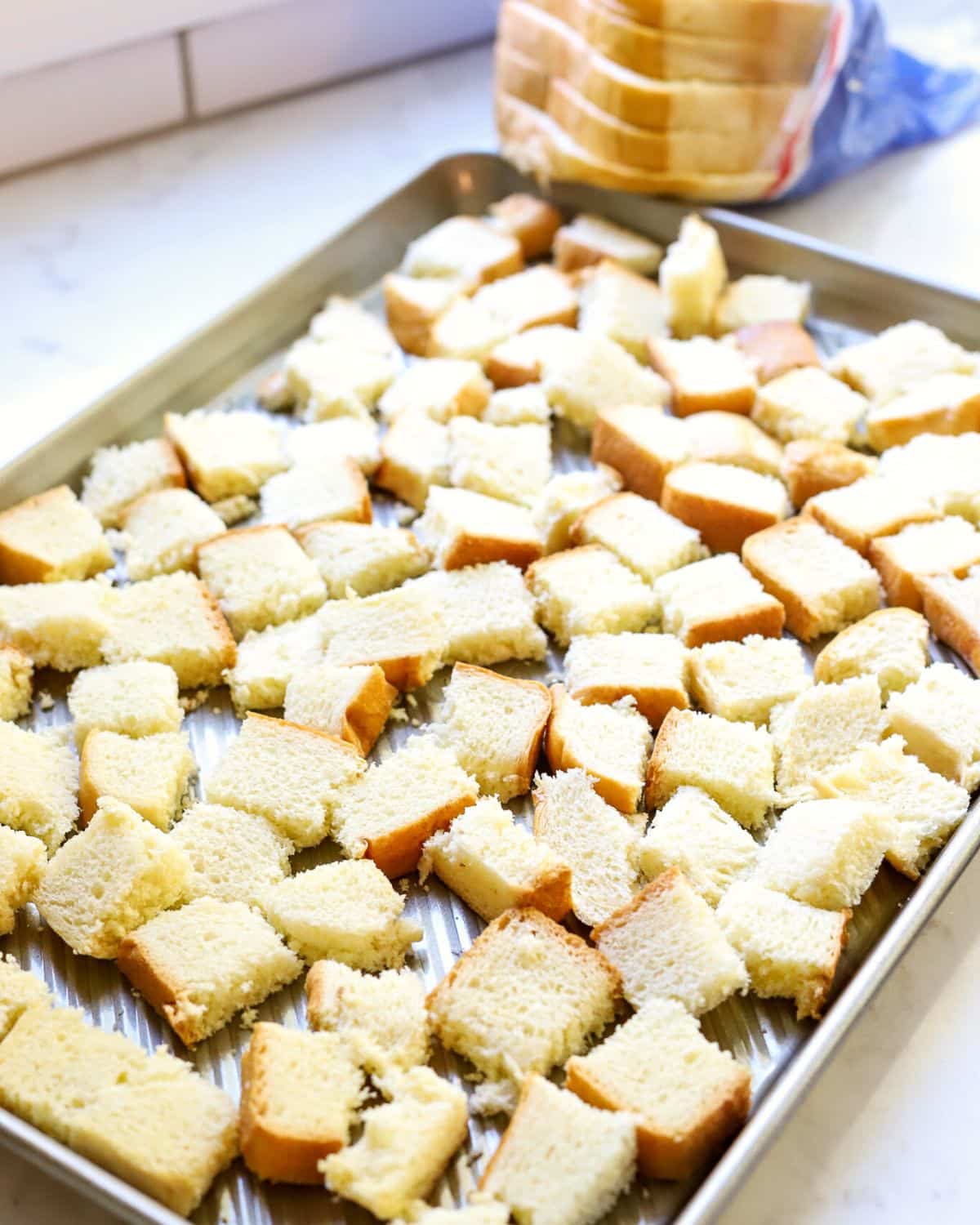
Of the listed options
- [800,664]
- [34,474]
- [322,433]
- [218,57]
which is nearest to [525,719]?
[800,664]

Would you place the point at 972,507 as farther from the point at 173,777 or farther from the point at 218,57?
the point at 218,57

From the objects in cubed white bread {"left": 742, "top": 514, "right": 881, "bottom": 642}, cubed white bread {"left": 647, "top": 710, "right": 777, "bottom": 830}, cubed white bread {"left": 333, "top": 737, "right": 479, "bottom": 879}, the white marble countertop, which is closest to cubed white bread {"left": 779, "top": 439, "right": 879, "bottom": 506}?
cubed white bread {"left": 742, "top": 514, "right": 881, "bottom": 642}

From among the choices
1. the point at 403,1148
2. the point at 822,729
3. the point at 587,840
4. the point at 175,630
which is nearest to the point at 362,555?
the point at 175,630

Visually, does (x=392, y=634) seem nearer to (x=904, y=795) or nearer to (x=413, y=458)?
(x=413, y=458)

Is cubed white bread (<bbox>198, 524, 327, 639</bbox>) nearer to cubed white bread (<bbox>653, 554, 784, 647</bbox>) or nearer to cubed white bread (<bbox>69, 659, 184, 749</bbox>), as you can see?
cubed white bread (<bbox>69, 659, 184, 749</bbox>)

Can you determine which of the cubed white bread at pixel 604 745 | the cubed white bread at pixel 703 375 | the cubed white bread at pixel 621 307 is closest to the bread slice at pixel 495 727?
the cubed white bread at pixel 604 745

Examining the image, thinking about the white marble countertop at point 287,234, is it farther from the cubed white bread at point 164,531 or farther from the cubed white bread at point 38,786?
the cubed white bread at point 38,786
